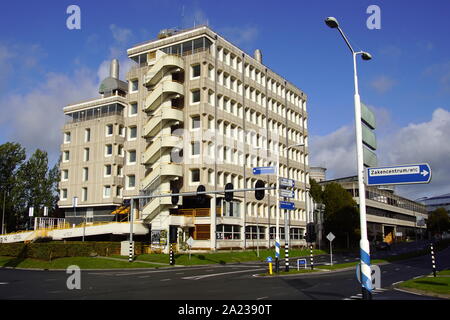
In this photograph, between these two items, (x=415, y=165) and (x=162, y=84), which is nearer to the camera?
(x=415, y=165)

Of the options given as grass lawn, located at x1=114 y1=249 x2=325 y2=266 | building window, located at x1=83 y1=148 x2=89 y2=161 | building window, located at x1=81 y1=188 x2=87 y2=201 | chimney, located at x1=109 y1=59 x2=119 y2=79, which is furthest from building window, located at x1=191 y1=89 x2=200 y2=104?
chimney, located at x1=109 y1=59 x2=119 y2=79

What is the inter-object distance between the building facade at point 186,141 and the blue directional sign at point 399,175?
34.6m

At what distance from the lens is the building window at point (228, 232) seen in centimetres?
5456

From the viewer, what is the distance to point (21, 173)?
8038 centimetres

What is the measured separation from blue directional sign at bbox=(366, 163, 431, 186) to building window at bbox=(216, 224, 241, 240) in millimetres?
43540

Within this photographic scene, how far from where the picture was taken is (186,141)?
54938 millimetres

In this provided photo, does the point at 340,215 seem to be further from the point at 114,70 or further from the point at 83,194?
the point at 114,70

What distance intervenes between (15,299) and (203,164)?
122 feet

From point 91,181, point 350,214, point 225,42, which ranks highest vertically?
point 225,42

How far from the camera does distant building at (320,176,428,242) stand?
10450 centimetres

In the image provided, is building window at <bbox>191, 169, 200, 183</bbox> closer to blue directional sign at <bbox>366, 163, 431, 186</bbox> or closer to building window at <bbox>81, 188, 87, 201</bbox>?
building window at <bbox>81, 188, 87, 201</bbox>
